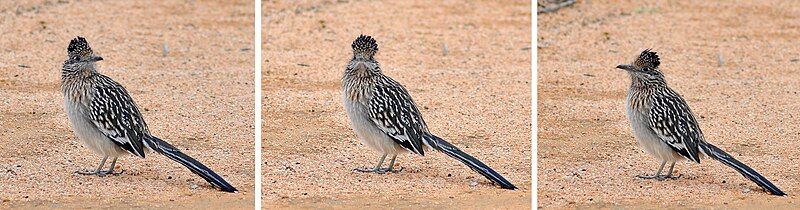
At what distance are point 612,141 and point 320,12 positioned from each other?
1.40m

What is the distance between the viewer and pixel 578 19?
23.7 ft

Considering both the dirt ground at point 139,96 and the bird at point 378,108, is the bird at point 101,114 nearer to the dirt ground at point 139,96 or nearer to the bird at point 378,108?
the dirt ground at point 139,96

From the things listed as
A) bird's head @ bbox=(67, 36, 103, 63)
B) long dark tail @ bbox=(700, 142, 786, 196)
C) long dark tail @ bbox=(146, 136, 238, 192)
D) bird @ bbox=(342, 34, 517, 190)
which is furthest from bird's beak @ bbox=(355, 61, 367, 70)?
long dark tail @ bbox=(700, 142, 786, 196)

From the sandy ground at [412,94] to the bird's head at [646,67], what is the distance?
517 mm

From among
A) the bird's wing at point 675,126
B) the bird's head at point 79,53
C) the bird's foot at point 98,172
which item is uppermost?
the bird's head at point 79,53

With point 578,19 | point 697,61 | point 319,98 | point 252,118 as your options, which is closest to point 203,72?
point 252,118

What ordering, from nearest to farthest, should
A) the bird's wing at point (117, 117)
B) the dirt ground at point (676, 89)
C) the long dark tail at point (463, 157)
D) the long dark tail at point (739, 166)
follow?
the bird's wing at point (117, 117), the long dark tail at point (463, 157), the long dark tail at point (739, 166), the dirt ground at point (676, 89)

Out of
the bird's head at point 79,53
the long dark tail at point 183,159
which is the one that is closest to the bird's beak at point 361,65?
the long dark tail at point 183,159

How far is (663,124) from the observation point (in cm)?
551

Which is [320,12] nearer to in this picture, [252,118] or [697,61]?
[252,118]

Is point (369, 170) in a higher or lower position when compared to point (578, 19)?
lower

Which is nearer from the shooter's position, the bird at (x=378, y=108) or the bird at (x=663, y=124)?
the bird at (x=378, y=108)

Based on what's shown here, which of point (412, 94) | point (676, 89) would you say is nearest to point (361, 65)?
point (412, 94)

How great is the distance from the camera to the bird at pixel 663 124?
5520 mm
